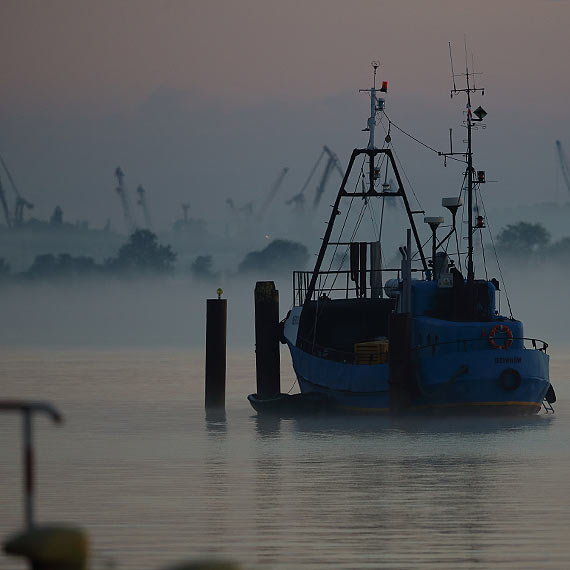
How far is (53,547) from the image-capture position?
778 centimetres

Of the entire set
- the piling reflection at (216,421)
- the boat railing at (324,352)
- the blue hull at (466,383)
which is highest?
the boat railing at (324,352)

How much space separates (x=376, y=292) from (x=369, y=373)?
801cm

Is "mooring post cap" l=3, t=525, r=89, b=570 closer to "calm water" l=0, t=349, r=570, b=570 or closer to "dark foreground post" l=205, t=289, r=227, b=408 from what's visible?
"calm water" l=0, t=349, r=570, b=570

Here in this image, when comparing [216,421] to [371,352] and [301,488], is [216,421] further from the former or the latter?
[301,488]

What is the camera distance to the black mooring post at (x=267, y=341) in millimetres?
47906

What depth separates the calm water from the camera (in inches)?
770

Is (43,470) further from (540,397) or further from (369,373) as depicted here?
(540,397)

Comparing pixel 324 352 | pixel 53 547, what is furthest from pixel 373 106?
pixel 53 547

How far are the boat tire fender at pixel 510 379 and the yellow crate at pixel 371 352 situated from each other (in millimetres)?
4006

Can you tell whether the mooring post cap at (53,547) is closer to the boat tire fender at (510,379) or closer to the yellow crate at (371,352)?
the boat tire fender at (510,379)

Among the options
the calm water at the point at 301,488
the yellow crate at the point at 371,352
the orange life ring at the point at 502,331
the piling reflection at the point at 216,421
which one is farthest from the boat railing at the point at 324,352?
the orange life ring at the point at 502,331

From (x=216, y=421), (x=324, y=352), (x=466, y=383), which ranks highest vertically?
(x=324, y=352)

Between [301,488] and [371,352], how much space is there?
16486 mm

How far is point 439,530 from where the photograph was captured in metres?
21.3
